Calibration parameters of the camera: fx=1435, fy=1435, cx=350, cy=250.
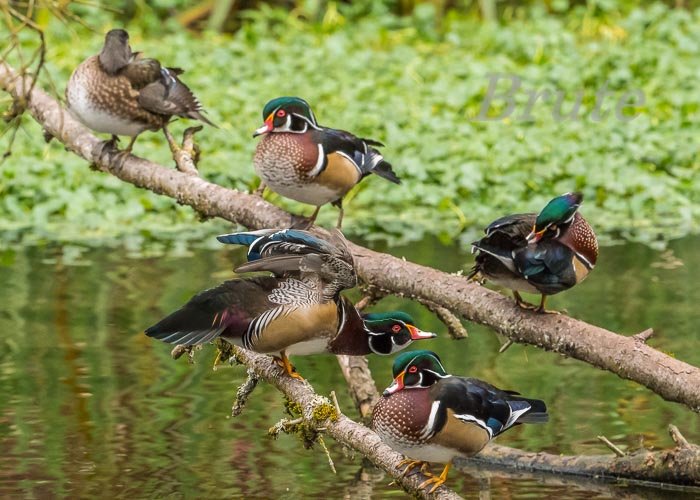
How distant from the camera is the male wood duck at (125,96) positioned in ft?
20.5

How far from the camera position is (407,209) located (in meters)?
9.51

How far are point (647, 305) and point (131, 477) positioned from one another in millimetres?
3290

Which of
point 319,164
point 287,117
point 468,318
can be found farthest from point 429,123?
point 468,318

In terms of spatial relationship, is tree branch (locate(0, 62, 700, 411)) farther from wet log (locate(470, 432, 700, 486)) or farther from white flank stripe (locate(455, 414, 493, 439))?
wet log (locate(470, 432, 700, 486))

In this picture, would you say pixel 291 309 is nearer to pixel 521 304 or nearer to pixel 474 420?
pixel 474 420

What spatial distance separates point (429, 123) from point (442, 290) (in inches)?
203

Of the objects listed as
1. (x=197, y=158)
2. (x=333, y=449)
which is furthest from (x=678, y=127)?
(x=333, y=449)

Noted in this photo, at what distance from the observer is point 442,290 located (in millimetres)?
5121

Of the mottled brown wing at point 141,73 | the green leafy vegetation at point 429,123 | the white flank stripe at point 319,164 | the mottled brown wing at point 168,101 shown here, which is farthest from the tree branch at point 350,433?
the green leafy vegetation at point 429,123

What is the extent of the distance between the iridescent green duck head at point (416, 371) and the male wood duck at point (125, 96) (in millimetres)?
2216

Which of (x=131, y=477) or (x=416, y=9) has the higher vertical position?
(x=416, y=9)

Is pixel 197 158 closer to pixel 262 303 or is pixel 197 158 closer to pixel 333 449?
pixel 333 449

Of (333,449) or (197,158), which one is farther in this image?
(197,158)

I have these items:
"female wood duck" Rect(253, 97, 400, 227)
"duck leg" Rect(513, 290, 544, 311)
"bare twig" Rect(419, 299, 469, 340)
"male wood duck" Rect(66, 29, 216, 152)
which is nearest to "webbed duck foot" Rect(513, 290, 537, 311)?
"duck leg" Rect(513, 290, 544, 311)
